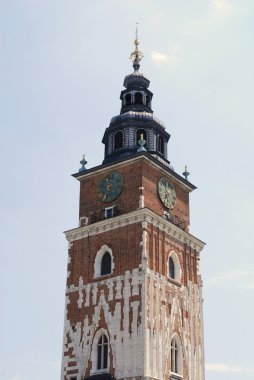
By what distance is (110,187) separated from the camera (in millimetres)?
43812

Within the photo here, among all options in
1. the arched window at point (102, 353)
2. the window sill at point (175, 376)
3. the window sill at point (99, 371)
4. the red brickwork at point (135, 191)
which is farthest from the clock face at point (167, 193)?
the window sill at point (99, 371)

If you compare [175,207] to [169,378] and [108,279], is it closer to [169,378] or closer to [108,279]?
[108,279]

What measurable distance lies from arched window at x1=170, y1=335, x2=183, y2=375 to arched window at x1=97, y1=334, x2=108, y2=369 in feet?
13.2

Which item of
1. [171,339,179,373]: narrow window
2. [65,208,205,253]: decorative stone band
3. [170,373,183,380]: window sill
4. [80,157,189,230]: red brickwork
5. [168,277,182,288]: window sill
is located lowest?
[170,373,183,380]: window sill

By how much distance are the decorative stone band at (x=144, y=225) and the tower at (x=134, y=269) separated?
7cm

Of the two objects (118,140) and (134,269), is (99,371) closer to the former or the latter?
(134,269)

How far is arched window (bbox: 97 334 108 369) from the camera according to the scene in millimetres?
38969

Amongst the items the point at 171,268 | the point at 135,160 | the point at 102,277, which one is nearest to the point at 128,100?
the point at 135,160

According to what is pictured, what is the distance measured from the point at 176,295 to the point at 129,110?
548 inches

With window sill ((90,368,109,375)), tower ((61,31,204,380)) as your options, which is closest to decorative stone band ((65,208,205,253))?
tower ((61,31,204,380))

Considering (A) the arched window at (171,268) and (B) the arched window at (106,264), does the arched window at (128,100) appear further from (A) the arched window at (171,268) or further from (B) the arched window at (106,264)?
(A) the arched window at (171,268)

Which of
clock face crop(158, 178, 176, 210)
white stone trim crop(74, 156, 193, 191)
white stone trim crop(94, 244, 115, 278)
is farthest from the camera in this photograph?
clock face crop(158, 178, 176, 210)

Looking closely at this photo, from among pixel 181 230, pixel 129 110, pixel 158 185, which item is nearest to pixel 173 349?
pixel 181 230

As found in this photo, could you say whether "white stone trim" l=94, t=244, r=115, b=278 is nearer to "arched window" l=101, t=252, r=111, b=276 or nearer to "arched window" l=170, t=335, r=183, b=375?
"arched window" l=101, t=252, r=111, b=276
